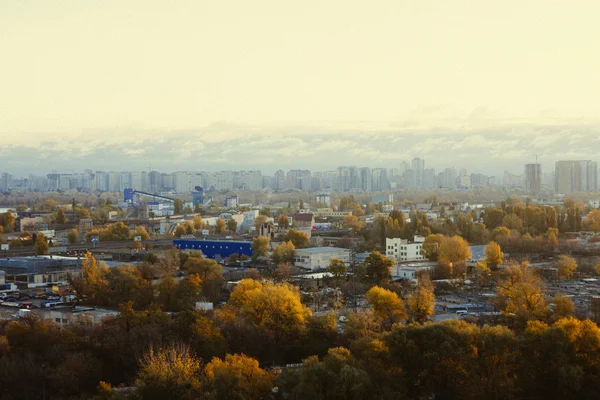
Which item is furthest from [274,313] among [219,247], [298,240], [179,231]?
[179,231]

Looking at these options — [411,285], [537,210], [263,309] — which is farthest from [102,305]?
[537,210]

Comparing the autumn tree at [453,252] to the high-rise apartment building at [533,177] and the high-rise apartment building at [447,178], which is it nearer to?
the high-rise apartment building at [533,177]

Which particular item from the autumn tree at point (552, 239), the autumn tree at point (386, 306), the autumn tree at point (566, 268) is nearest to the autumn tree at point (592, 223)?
the autumn tree at point (552, 239)

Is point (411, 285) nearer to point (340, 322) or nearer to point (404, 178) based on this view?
point (340, 322)

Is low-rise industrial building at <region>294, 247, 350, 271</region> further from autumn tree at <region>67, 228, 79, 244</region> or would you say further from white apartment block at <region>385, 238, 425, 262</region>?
autumn tree at <region>67, 228, 79, 244</region>

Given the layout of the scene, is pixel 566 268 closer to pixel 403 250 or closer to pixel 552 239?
pixel 403 250

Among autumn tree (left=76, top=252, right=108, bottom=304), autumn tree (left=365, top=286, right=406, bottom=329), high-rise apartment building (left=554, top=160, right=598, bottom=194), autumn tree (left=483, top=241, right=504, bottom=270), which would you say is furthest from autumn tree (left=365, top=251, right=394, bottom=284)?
high-rise apartment building (left=554, top=160, right=598, bottom=194)
